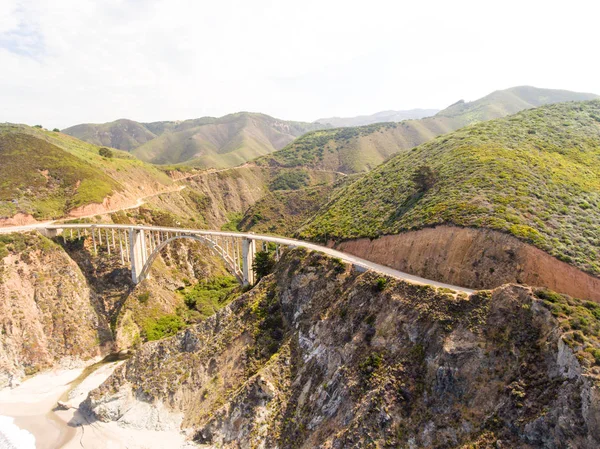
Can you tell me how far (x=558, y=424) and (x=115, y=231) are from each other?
59.0 metres

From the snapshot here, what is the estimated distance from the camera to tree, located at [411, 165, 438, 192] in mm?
36000

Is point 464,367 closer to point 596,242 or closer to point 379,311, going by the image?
point 379,311

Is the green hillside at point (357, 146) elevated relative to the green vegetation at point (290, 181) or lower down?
elevated

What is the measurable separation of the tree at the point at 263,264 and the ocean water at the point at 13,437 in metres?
26.3

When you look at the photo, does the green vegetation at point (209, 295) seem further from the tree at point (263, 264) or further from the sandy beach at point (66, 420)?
the sandy beach at point (66, 420)

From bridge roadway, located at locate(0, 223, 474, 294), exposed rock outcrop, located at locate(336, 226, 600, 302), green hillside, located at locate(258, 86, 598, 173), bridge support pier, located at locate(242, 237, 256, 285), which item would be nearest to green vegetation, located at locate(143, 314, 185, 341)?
bridge roadway, located at locate(0, 223, 474, 294)

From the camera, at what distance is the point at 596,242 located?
79.7 ft

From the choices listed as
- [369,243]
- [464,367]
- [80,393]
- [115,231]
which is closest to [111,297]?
[115,231]

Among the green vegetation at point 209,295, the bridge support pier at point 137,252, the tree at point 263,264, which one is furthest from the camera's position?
the bridge support pier at point 137,252

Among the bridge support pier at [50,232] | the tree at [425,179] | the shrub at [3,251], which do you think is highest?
the tree at [425,179]

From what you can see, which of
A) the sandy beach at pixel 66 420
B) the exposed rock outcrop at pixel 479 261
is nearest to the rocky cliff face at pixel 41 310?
the sandy beach at pixel 66 420

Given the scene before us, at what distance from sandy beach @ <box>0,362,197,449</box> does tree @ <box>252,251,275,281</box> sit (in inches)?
691

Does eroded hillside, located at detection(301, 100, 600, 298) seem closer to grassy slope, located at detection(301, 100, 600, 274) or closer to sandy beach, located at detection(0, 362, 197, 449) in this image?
grassy slope, located at detection(301, 100, 600, 274)

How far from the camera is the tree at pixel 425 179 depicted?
36.0 m
